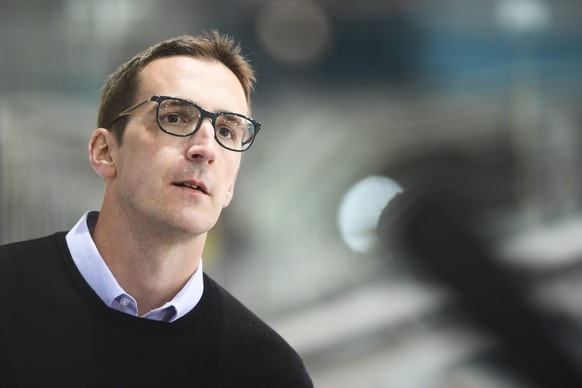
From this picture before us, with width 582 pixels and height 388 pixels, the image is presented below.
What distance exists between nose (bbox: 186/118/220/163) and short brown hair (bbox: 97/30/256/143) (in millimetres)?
119

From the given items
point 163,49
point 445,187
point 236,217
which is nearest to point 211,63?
point 163,49

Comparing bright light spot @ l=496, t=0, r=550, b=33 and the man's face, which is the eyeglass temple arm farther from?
bright light spot @ l=496, t=0, r=550, b=33

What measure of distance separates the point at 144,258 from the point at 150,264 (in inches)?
0.5

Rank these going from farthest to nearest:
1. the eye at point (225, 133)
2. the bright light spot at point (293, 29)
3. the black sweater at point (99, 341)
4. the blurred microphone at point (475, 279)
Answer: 1. the bright light spot at point (293, 29)
2. the blurred microphone at point (475, 279)
3. the eye at point (225, 133)
4. the black sweater at point (99, 341)

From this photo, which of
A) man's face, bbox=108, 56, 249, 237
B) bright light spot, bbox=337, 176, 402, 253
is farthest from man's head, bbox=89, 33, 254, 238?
bright light spot, bbox=337, 176, 402, 253

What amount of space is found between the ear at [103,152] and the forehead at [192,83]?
3.3 inches

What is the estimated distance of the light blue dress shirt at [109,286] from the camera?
90cm

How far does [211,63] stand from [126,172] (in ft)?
0.70

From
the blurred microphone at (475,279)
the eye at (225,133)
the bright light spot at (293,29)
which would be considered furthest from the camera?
the bright light spot at (293,29)

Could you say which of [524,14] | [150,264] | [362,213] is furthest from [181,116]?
[524,14]

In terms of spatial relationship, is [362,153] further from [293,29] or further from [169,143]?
[169,143]

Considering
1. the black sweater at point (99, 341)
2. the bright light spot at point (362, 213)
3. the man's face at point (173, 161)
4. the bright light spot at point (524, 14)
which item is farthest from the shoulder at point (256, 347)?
the bright light spot at point (524, 14)

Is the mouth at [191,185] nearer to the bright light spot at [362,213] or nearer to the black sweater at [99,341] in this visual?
the black sweater at [99,341]

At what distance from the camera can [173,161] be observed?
896mm
